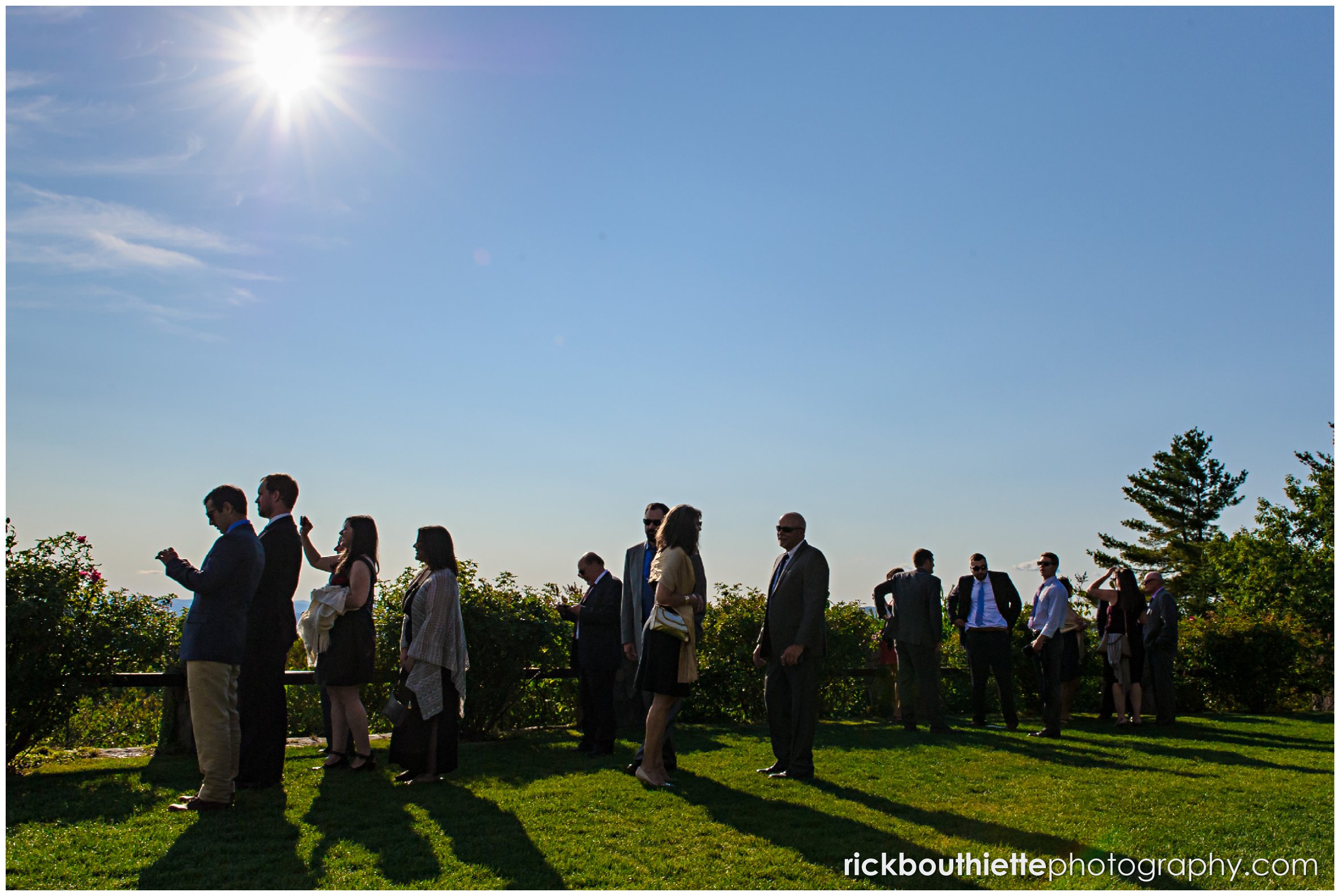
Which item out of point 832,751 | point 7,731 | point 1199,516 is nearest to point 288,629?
point 7,731

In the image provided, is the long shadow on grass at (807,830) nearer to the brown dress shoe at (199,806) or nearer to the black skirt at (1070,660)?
the brown dress shoe at (199,806)

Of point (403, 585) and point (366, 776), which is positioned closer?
point (366, 776)

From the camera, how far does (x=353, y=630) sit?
23.0 ft

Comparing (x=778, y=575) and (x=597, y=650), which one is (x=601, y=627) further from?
(x=778, y=575)

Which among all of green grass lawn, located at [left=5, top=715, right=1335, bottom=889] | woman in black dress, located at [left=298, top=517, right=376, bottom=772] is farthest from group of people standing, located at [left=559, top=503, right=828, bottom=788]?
woman in black dress, located at [left=298, top=517, right=376, bottom=772]

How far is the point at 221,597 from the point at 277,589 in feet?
2.14

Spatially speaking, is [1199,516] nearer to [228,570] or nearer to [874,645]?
[874,645]

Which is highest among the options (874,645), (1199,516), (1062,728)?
(1199,516)

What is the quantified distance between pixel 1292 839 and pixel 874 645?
25.4 ft

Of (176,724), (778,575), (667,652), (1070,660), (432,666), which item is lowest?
(176,724)

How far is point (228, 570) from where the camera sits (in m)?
5.79

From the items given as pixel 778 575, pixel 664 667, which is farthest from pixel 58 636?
pixel 778 575

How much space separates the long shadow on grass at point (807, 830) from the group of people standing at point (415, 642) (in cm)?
62

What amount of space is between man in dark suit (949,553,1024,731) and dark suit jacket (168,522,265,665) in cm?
794
